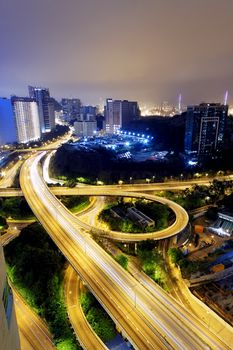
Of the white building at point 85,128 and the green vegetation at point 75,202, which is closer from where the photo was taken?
the green vegetation at point 75,202

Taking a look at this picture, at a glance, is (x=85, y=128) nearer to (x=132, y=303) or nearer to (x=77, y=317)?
(x=77, y=317)

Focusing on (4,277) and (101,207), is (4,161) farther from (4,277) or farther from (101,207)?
(4,277)

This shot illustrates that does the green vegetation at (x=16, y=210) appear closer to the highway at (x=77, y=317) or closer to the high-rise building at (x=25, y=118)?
the highway at (x=77, y=317)

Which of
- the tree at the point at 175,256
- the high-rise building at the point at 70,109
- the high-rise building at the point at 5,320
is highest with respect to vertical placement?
the high-rise building at the point at 70,109

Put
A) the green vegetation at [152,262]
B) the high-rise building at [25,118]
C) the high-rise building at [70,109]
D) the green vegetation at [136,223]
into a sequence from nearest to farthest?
the green vegetation at [152,262], the green vegetation at [136,223], the high-rise building at [25,118], the high-rise building at [70,109]

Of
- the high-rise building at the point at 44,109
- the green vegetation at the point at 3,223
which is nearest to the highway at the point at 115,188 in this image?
the green vegetation at the point at 3,223

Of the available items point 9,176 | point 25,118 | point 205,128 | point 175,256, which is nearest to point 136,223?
point 175,256

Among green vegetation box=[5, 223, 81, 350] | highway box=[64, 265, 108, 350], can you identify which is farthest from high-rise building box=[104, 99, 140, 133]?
highway box=[64, 265, 108, 350]
